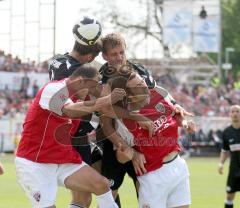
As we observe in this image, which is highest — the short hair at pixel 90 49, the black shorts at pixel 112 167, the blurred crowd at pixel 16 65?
the blurred crowd at pixel 16 65

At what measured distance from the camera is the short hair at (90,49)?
9.18 m

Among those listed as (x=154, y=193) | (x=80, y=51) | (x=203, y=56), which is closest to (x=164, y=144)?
(x=154, y=193)

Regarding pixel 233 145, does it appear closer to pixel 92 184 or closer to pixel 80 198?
pixel 80 198

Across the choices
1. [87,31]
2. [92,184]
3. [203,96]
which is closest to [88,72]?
[87,31]

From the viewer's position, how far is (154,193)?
29.4 feet

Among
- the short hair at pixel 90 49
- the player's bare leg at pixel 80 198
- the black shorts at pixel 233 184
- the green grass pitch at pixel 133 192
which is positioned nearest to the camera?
the short hair at pixel 90 49

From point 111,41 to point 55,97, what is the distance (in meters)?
0.99

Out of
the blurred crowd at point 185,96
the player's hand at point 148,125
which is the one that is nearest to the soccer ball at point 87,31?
the player's hand at point 148,125

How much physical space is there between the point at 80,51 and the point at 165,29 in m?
32.8

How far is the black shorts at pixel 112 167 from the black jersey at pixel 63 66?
1.01 metres

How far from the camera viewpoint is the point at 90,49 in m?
9.20

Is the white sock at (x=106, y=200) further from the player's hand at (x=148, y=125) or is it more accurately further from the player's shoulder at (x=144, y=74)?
the player's shoulder at (x=144, y=74)

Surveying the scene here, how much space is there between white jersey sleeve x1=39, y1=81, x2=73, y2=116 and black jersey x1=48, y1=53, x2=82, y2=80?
1.36 feet

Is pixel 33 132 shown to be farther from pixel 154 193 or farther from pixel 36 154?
pixel 154 193
